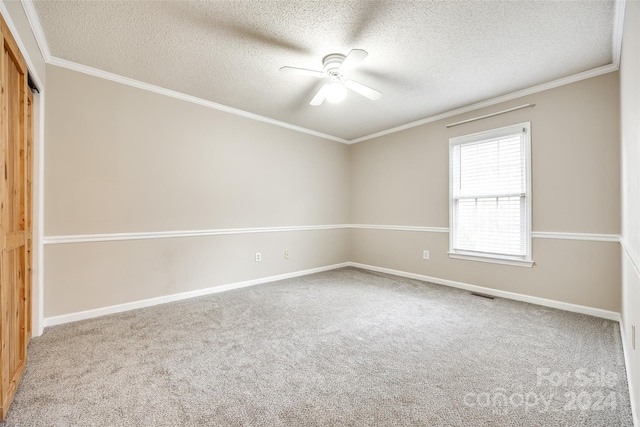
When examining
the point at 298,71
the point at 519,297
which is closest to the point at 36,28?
the point at 298,71

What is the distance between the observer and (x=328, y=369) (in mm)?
1863

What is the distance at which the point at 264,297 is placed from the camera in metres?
3.44

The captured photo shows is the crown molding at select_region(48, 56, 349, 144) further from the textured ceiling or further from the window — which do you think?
→ the window

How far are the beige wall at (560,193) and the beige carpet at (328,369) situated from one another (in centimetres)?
40

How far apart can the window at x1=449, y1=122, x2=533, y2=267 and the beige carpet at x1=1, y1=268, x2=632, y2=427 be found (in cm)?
78

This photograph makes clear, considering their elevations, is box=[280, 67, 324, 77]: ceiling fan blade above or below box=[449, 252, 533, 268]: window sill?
above

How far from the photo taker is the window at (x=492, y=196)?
3.29 metres

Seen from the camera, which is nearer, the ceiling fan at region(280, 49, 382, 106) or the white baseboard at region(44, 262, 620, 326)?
the ceiling fan at region(280, 49, 382, 106)

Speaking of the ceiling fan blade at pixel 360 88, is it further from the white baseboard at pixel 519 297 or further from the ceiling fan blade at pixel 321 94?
the white baseboard at pixel 519 297

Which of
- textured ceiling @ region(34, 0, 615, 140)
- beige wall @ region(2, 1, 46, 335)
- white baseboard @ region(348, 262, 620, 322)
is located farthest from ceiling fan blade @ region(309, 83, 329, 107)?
white baseboard @ region(348, 262, 620, 322)

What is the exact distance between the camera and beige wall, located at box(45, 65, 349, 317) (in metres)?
2.67

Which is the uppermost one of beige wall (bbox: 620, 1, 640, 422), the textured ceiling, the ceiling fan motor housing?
the textured ceiling

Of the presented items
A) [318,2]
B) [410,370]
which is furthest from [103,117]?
[410,370]

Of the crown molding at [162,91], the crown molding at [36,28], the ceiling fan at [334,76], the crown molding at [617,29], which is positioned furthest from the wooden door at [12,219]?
the crown molding at [617,29]
